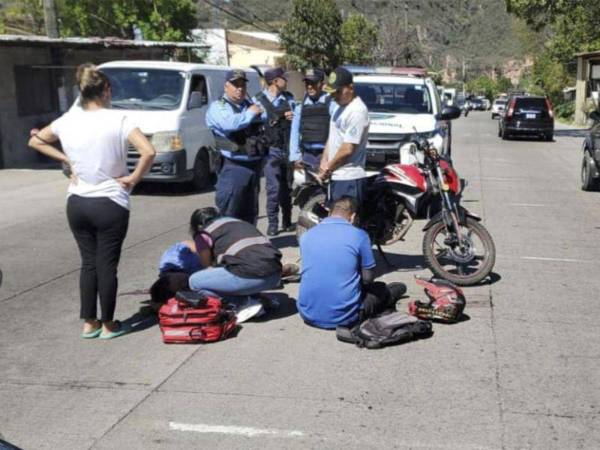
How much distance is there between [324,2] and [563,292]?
49.2 m

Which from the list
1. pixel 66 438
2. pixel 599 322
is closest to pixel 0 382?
pixel 66 438

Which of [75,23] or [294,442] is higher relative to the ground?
[75,23]

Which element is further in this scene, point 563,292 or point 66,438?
point 563,292

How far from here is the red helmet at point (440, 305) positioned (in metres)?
6.12

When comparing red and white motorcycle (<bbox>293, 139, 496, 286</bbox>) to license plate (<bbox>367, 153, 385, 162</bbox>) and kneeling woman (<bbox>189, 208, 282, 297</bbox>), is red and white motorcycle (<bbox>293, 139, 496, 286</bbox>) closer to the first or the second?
kneeling woman (<bbox>189, 208, 282, 297</bbox>)

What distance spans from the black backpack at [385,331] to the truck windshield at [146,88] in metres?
8.52

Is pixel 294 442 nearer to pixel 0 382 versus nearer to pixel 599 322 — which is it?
pixel 0 382

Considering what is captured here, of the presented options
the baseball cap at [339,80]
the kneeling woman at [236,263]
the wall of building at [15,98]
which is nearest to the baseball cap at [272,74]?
the baseball cap at [339,80]

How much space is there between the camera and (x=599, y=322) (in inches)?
247

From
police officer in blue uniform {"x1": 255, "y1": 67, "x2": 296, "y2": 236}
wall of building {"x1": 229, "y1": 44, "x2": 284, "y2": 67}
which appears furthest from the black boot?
wall of building {"x1": 229, "y1": 44, "x2": 284, "y2": 67}

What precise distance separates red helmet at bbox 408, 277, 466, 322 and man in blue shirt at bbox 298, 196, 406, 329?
0.33m

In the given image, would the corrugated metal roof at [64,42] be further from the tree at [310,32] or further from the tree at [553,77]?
the tree at [553,77]

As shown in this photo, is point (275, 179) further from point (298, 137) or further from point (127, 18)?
point (127, 18)

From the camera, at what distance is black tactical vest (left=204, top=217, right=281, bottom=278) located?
604 centimetres
